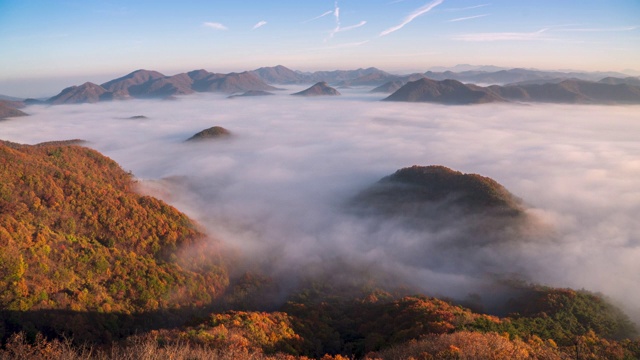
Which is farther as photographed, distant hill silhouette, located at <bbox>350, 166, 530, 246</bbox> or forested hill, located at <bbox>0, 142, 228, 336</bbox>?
distant hill silhouette, located at <bbox>350, 166, 530, 246</bbox>

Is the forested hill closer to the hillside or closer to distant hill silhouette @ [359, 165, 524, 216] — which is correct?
the hillside

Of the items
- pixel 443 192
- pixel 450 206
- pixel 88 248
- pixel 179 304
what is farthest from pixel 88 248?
pixel 443 192

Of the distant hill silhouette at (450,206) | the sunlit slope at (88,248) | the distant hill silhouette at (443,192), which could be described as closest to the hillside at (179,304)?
the sunlit slope at (88,248)

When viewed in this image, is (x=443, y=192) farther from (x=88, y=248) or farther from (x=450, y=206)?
(x=88, y=248)

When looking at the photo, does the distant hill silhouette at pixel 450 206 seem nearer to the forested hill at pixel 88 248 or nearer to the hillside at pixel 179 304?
the hillside at pixel 179 304

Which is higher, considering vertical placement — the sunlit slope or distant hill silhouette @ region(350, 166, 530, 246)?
the sunlit slope

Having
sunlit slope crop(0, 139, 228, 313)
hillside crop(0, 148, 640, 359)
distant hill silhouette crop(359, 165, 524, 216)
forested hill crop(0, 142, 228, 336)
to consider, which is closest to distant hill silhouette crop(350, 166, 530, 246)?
distant hill silhouette crop(359, 165, 524, 216)

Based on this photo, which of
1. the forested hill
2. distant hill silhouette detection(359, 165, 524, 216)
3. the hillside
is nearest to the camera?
the hillside

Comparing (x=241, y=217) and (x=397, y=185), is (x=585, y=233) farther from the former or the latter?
(x=241, y=217)

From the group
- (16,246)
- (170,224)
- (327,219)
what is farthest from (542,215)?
(16,246)

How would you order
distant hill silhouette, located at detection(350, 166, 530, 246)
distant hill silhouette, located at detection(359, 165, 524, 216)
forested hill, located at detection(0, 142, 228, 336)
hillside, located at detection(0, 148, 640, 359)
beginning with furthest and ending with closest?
distant hill silhouette, located at detection(359, 165, 524, 216) < distant hill silhouette, located at detection(350, 166, 530, 246) < forested hill, located at detection(0, 142, 228, 336) < hillside, located at detection(0, 148, 640, 359)
